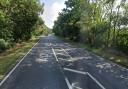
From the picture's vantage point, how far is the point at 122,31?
39562mm

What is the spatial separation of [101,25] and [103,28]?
4.45 feet

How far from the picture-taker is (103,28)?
48.2 metres

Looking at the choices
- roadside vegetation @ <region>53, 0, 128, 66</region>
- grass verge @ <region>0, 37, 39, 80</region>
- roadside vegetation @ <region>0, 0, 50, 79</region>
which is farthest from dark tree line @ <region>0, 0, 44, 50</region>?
roadside vegetation @ <region>53, 0, 128, 66</region>

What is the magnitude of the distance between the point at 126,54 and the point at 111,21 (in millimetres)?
8226

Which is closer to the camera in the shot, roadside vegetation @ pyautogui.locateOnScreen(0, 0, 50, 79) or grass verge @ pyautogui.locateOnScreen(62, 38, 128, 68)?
grass verge @ pyautogui.locateOnScreen(62, 38, 128, 68)

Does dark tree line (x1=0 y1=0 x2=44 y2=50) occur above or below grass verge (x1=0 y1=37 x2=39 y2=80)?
above

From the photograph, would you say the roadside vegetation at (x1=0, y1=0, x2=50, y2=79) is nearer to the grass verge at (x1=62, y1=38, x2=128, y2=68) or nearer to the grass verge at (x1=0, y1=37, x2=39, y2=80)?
the grass verge at (x1=0, y1=37, x2=39, y2=80)

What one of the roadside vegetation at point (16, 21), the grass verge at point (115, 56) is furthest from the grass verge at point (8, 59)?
the grass verge at point (115, 56)

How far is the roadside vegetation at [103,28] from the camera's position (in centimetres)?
3642

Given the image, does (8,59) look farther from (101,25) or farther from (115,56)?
(101,25)

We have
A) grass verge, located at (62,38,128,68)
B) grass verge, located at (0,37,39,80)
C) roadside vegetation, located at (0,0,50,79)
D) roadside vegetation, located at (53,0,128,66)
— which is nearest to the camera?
grass verge, located at (0,37,39,80)

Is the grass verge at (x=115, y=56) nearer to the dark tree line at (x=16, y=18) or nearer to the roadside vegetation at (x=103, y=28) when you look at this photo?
the roadside vegetation at (x=103, y=28)

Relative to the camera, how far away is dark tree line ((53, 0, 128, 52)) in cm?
3856

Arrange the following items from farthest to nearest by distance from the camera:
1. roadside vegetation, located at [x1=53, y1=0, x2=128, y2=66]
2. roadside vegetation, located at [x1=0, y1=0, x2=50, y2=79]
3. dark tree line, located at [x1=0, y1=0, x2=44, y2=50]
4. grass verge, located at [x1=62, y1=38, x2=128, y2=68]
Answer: dark tree line, located at [x1=0, y1=0, x2=44, y2=50] < roadside vegetation, located at [x1=0, y1=0, x2=50, y2=79] < roadside vegetation, located at [x1=53, y1=0, x2=128, y2=66] < grass verge, located at [x1=62, y1=38, x2=128, y2=68]
